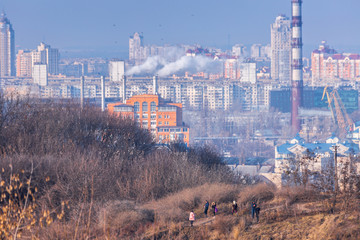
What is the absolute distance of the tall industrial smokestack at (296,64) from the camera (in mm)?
30172

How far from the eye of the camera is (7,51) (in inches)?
2151

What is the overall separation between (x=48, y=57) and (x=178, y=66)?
11.0 m

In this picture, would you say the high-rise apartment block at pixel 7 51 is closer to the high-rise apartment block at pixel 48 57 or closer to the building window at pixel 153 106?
the high-rise apartment block at pixel 48 57

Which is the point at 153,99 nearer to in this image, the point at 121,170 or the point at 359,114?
the point at 359,114

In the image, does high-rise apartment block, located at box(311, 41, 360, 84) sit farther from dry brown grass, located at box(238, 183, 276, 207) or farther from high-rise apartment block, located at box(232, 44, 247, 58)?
dry brown grass, located at box(238, 183, 276, 207)

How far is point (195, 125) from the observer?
33125 millimetres

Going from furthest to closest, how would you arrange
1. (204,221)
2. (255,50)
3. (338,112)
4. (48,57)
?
(255,50) → (48,57) → (338,112) → (204,221)

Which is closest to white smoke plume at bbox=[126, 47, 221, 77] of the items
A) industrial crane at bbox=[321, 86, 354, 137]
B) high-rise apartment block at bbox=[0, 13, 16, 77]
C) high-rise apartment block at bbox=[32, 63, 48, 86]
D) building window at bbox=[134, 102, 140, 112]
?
high-rise apartment block at bbox=[32, 63, 48, 86]

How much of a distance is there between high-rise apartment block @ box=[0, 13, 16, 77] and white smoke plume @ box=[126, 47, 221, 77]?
11051mm

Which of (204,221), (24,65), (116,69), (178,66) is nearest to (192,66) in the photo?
(178,66)

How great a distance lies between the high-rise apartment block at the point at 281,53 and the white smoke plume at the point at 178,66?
423cm

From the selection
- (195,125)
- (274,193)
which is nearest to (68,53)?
(195,125)

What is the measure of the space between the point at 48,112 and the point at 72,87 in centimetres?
3148

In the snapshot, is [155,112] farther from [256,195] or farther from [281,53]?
[281,53]
